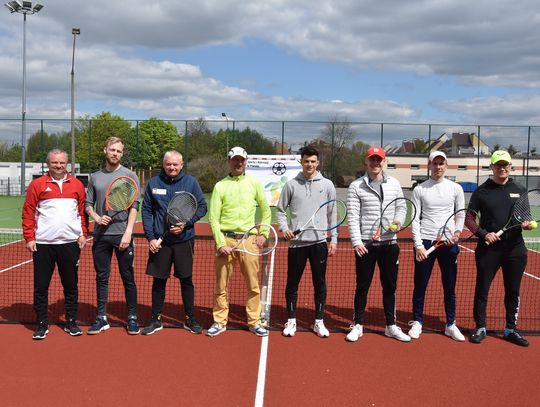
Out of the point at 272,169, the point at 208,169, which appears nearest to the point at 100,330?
the point at 272,169

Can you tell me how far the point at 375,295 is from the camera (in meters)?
7.02

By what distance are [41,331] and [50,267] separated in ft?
2.05

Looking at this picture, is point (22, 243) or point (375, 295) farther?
point (22, 243)

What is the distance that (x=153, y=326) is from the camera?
5113mm

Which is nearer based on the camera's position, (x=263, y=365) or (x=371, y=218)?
(x=263, y=365)

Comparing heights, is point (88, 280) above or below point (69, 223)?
below

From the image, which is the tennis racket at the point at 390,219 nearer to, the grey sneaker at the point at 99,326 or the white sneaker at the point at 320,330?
the white sneaker at the point at 320,330

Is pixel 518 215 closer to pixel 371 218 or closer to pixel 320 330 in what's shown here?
pixel 371 218

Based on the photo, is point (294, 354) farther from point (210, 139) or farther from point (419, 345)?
point (210, 139)

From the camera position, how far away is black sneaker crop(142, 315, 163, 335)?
5051mm

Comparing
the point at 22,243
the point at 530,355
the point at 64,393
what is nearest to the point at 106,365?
the point at 64,393

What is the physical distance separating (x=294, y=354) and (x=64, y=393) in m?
1.91

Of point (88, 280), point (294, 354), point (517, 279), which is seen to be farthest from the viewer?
point (88, 280)

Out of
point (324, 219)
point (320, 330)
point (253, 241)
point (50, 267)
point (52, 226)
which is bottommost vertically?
point (320, 330)
